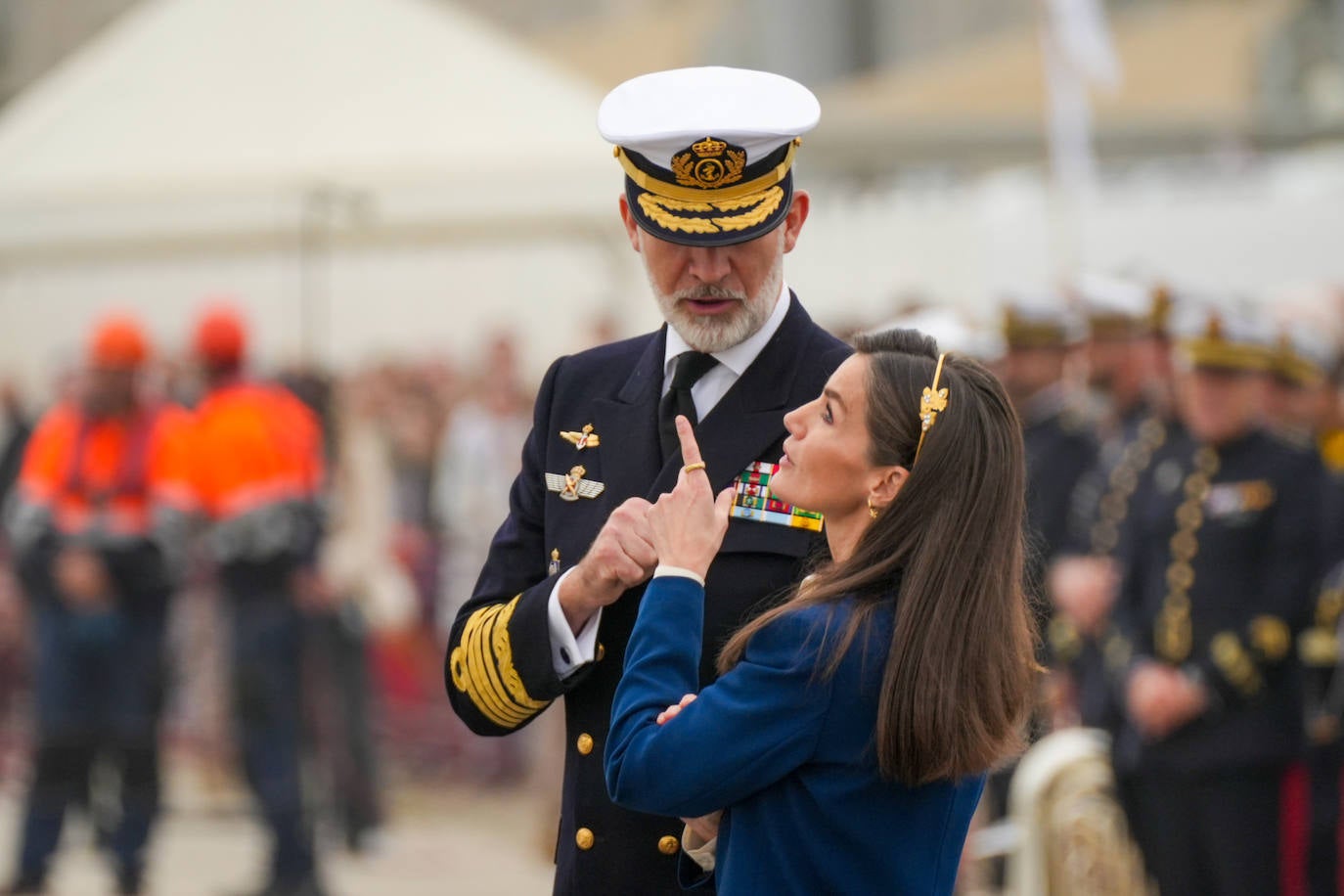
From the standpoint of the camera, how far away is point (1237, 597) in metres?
5.96

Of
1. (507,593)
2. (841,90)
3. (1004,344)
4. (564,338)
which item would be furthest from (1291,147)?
(507,593)

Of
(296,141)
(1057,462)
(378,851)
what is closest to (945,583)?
(1057,462)

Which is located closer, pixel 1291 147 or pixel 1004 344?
pixel 1004 344

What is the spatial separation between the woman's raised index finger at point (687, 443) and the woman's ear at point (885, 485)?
24 centimetres

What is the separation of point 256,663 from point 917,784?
21.4 ft

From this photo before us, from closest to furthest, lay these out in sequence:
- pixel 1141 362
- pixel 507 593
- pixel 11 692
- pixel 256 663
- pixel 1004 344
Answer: pixel 507 593, pixel 1141 362, pixel 1004 344, pixel 256 663, pixel 11 692

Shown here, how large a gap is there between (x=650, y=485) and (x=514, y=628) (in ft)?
0.92

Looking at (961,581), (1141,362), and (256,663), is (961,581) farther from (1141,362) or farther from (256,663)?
(256,663)

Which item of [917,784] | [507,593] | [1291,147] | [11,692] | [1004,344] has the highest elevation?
[1291,147]

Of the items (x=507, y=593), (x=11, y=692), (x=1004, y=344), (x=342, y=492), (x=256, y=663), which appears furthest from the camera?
(x=11, y=692)

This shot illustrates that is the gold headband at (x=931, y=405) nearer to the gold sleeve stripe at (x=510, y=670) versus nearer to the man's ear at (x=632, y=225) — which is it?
the man's ear at (x=632, y=225)

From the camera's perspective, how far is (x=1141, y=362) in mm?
7480

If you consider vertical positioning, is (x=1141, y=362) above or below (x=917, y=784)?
above

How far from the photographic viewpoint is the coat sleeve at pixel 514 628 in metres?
2.91
